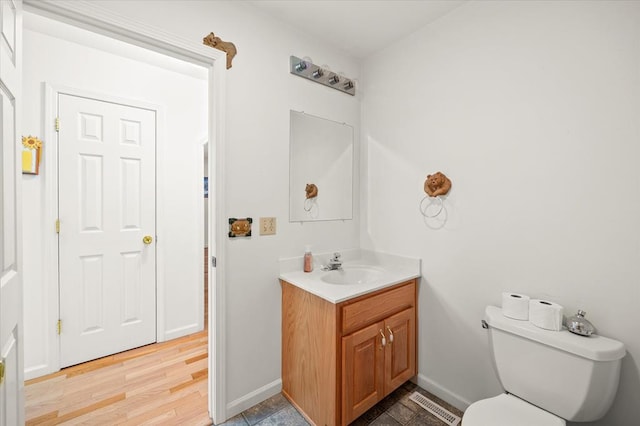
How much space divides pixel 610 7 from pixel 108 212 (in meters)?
3.33

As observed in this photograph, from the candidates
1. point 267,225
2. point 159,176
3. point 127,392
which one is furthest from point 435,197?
point 127,392

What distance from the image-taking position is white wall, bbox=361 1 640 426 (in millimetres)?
1174

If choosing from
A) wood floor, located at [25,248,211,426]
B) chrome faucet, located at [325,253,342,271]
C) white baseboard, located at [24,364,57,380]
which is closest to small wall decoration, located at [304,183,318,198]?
chrome faucet, located at [325,253,342,271]

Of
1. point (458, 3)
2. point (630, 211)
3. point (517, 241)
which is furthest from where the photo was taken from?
point (458, 3)

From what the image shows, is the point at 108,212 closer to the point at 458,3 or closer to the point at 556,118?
the point at 458,3

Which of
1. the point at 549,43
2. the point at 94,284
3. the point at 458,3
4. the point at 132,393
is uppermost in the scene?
the point at 458,3

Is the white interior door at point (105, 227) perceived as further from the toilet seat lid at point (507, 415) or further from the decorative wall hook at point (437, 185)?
the toilet seat lid at point (507, 415)

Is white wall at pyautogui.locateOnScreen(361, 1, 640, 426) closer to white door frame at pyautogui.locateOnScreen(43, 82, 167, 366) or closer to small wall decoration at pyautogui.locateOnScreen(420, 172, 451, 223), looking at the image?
small wall decoration at pyautogui.locateOnScreen(420, 172, 451, 223)

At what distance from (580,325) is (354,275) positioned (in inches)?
47.1

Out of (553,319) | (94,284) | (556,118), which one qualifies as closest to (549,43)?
(556,118)

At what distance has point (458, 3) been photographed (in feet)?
5.37

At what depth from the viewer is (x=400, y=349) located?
175cm

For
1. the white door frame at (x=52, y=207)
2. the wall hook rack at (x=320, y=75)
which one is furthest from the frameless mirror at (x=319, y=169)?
the white door frame at (x=52, y=207)

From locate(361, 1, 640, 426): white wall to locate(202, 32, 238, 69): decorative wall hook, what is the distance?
1.11 m
